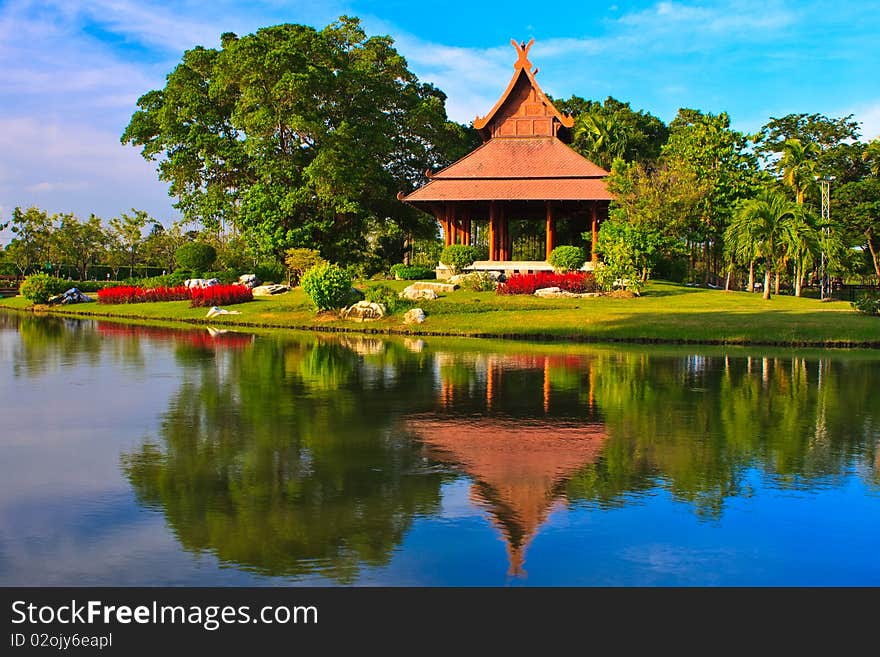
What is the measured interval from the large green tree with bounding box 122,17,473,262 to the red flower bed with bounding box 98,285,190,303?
18.5 ft

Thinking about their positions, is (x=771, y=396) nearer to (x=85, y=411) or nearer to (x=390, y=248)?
(x=85, y=411)

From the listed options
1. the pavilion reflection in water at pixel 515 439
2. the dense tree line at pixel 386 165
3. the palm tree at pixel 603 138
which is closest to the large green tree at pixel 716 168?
the dense tree line at pixel 386 165

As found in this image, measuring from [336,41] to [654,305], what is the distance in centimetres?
2931

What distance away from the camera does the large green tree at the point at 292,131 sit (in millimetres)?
42938

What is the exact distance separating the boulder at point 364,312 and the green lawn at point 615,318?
0.43 metres

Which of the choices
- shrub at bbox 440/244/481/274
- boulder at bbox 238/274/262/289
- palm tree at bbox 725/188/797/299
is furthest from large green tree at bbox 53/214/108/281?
palm tree at bbox 725/188/797/299

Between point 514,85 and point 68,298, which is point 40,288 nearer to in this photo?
point 68,298

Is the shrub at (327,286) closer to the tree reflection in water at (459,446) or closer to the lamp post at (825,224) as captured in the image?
the tree reflection in water at (459,446)

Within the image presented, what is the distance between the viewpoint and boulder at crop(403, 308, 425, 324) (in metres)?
29.1

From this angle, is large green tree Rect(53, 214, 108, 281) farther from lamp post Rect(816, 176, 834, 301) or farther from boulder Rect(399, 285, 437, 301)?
lamp post Rect(816, 176, 834, 301)

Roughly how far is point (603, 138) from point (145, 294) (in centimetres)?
3080

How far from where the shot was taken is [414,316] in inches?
1155

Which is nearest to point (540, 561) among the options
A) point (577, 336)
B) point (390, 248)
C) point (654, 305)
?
point (577, 336)

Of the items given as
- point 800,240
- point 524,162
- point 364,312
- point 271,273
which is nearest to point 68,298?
point 271,273
